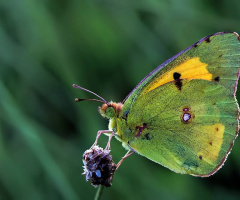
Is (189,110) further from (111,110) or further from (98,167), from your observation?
(98,167)

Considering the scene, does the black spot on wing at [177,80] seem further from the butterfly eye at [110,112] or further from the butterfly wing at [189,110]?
the butterfly eye at [110,112]

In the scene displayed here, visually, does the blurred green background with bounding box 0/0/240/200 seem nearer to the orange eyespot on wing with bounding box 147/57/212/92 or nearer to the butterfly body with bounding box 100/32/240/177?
the butterfly body with bounding box 100/32/240/177

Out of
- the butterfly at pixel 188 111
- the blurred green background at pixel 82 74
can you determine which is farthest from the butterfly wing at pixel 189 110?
the blurred green background at pixel 82 74

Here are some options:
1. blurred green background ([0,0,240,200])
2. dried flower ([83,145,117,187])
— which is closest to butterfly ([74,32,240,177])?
dried flower ([83,145,117,187])

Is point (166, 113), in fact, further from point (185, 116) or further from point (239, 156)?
point (239, 156)

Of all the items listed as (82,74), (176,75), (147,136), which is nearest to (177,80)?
(176,75)

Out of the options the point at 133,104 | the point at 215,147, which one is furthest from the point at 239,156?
the point at 133,104
